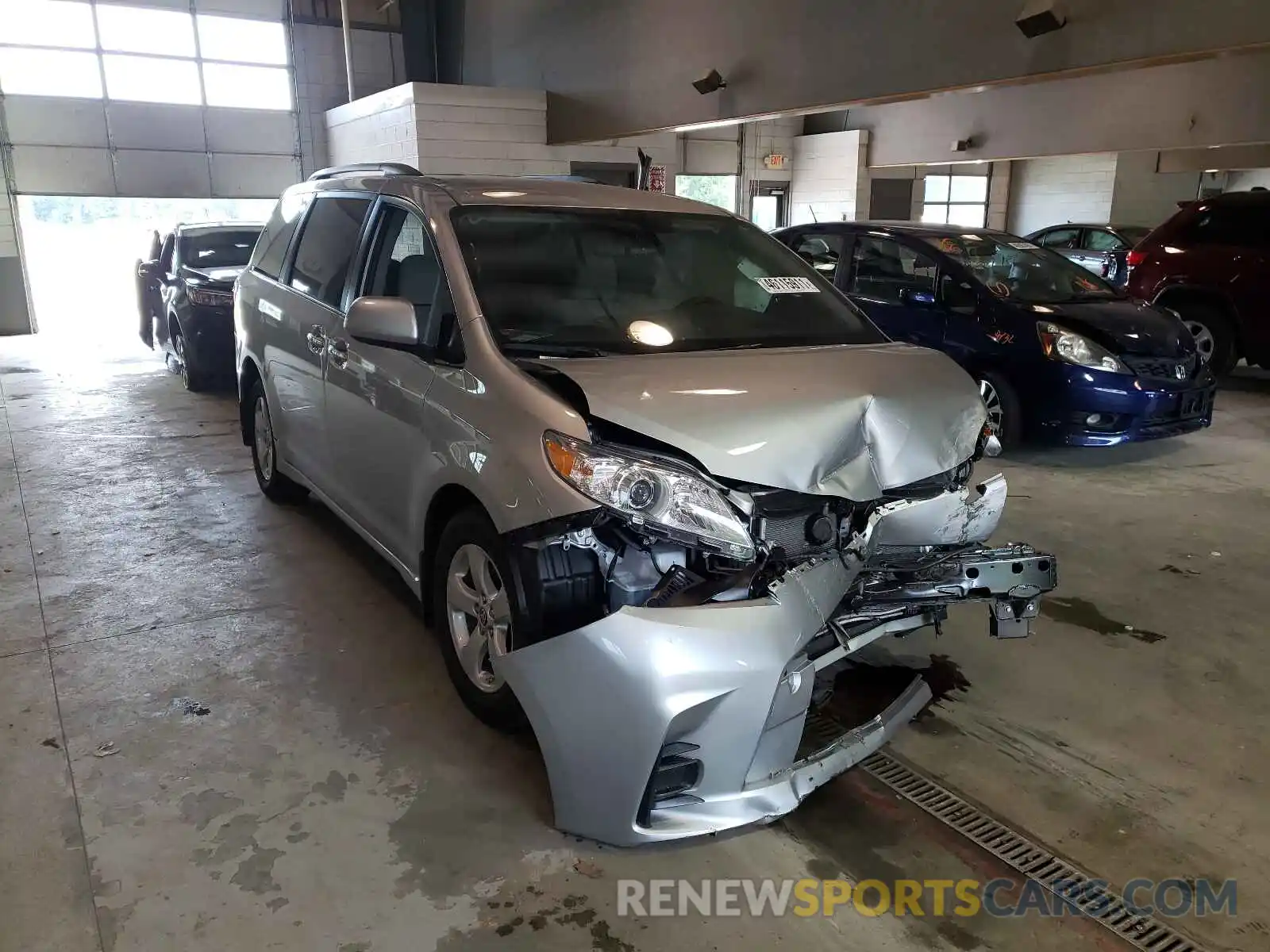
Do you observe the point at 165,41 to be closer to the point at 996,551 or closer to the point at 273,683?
the point at 273,683

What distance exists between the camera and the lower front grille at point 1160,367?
5.75 meters

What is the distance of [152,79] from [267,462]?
37.6ft

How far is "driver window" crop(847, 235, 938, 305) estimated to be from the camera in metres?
6.32

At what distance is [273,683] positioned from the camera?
3.20 metres

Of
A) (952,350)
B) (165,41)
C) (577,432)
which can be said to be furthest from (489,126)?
(577,432)

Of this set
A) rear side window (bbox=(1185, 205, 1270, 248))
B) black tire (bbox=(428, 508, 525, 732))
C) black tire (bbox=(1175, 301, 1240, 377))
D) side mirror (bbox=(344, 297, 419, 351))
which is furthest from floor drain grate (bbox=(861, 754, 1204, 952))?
rear side window (bbox=(1185, 205, 1270, 248))

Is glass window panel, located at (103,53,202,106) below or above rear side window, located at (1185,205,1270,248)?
above

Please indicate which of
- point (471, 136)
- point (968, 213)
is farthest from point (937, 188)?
point (471, 136)

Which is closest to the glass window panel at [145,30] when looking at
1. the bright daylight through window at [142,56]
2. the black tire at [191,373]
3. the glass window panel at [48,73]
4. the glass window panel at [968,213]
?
the bright daylight through window at [142,56]

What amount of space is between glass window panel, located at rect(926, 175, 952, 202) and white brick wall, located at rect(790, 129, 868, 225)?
2.33m

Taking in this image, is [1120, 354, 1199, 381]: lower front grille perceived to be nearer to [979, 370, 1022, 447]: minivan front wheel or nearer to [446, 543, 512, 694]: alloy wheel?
[979, 370, 1022, 447]: minivan front wheel

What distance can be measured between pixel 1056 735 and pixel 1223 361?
6.86 meters

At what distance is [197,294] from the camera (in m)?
8.10

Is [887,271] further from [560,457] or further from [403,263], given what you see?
[560,457]
